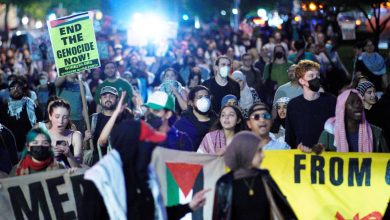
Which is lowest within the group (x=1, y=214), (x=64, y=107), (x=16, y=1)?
(x=1, y=214)

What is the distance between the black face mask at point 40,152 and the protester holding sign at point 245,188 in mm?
1979

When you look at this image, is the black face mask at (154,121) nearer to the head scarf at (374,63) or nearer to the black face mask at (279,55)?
the black face mask at (279,55)

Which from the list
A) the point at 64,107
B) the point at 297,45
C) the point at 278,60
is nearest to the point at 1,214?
the point at 64,107

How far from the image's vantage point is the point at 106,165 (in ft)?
22.8

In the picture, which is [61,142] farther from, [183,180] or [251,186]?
[251,186]

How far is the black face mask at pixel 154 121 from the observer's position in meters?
7.87

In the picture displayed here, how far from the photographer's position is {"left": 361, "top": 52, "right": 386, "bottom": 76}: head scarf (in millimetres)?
18578

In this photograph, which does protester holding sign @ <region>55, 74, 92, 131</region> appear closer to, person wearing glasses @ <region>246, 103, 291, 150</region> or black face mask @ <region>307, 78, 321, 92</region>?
black face mask @ <region>307, 78, 321, 92</region>

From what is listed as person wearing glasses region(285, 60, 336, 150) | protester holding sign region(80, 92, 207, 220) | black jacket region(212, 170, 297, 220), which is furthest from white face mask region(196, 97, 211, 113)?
protester holding sign region(80, 92, 207, 220)

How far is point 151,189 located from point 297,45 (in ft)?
50.8

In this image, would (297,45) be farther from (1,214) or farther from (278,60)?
(1,214)

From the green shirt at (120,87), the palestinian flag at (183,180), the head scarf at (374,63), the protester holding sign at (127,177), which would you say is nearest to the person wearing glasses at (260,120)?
the palestinian flag at (183,180)

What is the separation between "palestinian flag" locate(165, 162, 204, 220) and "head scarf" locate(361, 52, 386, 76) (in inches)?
380

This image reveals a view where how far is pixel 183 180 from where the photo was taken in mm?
9492
